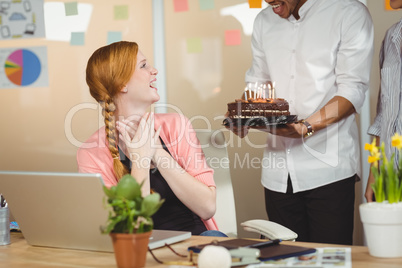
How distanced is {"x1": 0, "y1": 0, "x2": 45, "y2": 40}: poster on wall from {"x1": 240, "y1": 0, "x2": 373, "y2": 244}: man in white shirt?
1.81 meters

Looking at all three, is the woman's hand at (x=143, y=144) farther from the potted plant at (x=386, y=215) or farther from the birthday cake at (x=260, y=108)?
the potted plant at (x=386, y=215)

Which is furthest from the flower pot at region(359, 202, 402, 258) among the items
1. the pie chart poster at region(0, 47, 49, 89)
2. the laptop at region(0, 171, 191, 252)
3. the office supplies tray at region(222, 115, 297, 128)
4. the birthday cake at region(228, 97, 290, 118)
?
the pie chart poster at region(0, 47, 49, 89)

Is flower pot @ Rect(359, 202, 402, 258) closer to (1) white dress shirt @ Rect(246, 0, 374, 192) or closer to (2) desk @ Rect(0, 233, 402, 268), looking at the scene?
(2) desk @ Rect(0, 233, 402, 268)

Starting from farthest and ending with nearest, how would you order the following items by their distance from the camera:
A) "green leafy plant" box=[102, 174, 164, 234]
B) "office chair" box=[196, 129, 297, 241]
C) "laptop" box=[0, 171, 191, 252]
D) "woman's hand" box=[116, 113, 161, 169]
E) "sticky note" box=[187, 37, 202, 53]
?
"sticky note" box=[187, 37, 202, 53]
"office chair" box=[196, 129, 297, 241]
"woman's hand" box=[116, 113, 161, 169]
"laptop" box=[0, 171, 191, 252]
"green leafy plant" box=[102, 174, 164, 234]

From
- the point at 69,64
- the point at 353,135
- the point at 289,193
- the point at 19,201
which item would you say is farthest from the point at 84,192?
the point at 69,64

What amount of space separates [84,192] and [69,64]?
2391mm

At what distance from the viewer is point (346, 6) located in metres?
2.50

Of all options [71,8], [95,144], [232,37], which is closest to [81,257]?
[95,144]

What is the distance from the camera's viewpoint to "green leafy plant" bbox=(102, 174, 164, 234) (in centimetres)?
132

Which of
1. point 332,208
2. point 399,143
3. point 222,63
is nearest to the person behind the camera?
point 399,143

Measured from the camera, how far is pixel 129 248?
4.39ft

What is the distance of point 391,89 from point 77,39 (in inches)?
83.0

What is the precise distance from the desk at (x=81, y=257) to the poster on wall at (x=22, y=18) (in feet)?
7.65

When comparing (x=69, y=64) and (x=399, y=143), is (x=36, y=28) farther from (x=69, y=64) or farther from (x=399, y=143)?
(x=399, y=143)
